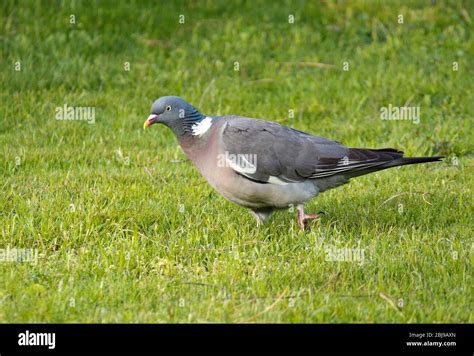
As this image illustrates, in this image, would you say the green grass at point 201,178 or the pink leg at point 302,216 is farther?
the pink leg at point 302,216

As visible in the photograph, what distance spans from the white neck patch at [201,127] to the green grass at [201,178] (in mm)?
627

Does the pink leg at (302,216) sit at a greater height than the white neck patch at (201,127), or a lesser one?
lesser

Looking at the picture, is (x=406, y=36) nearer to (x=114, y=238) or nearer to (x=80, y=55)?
(x=80, y=55)

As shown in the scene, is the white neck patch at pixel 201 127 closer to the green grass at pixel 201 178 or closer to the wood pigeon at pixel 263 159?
the wood pigeon at pixel 263 159

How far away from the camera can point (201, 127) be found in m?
6.43

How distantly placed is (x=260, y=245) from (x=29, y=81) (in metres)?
4.09

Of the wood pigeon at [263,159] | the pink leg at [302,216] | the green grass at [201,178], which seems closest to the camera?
the green grass at [201,178]

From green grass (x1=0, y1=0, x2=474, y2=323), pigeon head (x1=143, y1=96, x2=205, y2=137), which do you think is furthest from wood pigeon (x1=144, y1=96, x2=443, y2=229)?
green grass (x1=0, y1=0, x2=474, y2=323)

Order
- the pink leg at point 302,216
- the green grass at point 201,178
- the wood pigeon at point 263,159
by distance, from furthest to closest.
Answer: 1. the pink leg at point 302,216
2. the wood pigeon at point 263,159
3. the green grass at point 201,178

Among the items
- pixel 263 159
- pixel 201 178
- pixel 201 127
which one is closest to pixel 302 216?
pixel 263 159

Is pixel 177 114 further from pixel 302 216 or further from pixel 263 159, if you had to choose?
pixel 302 216

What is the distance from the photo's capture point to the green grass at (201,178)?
528 cm

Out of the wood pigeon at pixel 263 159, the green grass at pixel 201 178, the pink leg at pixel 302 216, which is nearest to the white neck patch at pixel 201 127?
the wood pigeon at pixel 263 159

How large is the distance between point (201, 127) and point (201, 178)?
3.86ft
